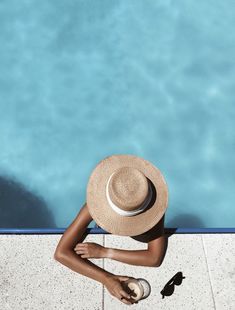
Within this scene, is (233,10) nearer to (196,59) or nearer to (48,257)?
(196,59)

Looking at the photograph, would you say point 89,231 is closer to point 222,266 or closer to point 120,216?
point 120,216

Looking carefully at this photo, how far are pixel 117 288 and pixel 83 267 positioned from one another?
16.3 inches

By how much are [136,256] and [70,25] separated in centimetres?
594

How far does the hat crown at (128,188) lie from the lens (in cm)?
367

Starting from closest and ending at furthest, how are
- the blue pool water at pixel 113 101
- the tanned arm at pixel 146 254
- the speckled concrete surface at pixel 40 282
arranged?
the speckled concrete surface at pixel 40 282, the tanned arm at pixel 146 254, the blue pool water at pixel 113 101

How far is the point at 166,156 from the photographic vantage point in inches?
311

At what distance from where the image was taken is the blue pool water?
7.46 metres

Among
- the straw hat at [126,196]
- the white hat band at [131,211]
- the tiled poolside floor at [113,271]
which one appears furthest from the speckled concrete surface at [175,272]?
the white hat band at [131,211]

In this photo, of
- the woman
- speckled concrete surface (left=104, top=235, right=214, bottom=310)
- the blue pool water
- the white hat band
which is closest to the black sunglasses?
speckled concrete surface (left=104, top=235, right=214, bottom=310)

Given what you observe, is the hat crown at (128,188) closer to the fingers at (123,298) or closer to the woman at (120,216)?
the woman at (120,216)

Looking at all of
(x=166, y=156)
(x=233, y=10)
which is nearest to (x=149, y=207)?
(x=166, y=156)

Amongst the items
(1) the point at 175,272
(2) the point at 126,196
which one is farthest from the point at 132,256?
(2) the point at 126,196

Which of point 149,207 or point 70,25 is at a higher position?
point 70,25

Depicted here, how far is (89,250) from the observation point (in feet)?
15.0
